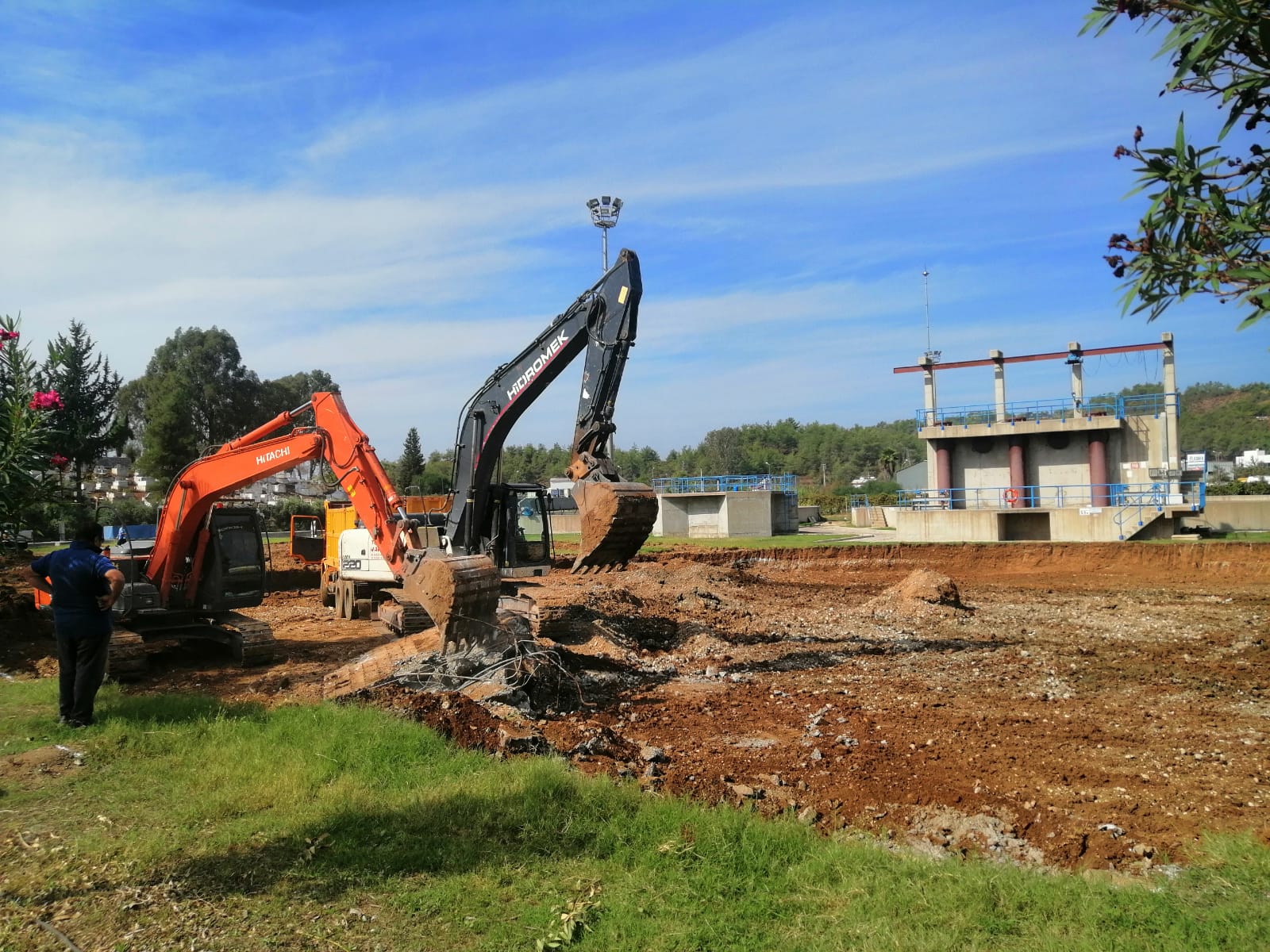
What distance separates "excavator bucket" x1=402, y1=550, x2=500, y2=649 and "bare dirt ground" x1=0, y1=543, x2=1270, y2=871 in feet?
2.79

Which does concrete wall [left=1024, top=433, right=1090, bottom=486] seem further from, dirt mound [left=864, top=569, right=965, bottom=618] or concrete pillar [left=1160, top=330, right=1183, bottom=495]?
dirt mound [left=864, top=569, right=965, bottom=618]

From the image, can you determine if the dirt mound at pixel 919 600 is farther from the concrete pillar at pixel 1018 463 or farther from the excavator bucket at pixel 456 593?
the concrete pillar at pixel 1018 463

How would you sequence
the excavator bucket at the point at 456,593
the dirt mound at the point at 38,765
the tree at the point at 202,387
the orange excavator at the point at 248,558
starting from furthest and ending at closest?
1. the tree at the point at 202,387
2. the orange excavator at the point at 248,558
3. the excavator bucket at the point at 456,593
4. the dirt mound at the point at 38,765

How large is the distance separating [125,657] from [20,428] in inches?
166

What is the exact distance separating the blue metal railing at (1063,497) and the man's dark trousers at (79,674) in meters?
31.5

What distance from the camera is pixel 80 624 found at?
7.86 meters

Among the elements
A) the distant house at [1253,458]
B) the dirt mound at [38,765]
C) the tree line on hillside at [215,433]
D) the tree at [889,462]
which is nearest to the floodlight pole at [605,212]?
the tree line on hillside at [215,433]

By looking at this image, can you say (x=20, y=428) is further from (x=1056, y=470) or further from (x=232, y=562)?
(x=1056, y=470)

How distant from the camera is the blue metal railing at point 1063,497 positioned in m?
32.6

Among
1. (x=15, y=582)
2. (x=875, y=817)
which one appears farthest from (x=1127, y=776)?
(x=15, y=582)

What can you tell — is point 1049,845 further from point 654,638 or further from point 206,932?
point 654,638

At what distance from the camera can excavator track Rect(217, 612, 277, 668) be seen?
1208cm

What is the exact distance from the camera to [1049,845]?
591 centimetres

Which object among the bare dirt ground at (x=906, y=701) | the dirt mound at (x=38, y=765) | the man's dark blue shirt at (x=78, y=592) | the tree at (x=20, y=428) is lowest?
the bare dirt ground at (x=906, y=701)
